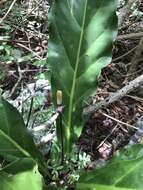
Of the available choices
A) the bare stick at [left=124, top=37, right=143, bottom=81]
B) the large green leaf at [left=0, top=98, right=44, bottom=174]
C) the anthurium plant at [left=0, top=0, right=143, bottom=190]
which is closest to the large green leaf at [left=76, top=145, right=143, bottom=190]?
the anthurium plant at [left=0, top=0, right=143, bottom=190]

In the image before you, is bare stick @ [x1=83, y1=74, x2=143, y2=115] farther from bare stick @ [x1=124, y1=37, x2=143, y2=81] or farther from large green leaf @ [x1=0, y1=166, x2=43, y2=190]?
large green leaf @ [x1=0, y1=166, x2=43, y2=190]

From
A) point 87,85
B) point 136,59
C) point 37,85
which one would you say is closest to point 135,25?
point 136,59

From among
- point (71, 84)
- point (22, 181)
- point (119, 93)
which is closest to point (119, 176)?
point (22, 181)

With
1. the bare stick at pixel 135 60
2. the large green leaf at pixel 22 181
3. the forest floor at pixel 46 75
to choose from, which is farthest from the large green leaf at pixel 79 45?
the bare stick at pixel 135 60

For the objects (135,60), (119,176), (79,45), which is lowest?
(135,60)

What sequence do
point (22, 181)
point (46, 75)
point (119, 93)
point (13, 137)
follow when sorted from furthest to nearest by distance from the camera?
point (46, 75) → point (119, 93) → point (13, 137) → point (22, 181)

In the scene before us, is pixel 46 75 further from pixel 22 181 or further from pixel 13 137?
pixel 22 181
